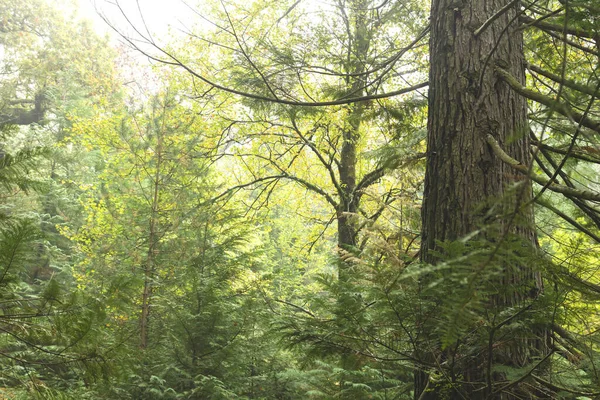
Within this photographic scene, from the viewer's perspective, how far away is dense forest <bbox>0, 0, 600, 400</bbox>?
1.46 meters

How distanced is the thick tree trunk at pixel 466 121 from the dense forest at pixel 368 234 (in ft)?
0.03

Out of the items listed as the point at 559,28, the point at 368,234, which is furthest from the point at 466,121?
the point at 368,234

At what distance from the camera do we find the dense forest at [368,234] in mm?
1464

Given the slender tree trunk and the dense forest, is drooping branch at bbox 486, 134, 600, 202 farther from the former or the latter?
the slender tree trunk

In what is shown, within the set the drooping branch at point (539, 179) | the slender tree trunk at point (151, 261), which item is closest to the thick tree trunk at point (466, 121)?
the drooping branch at point (539, 179)

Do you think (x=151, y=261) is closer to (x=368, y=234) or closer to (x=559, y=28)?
(x=368, y=234)

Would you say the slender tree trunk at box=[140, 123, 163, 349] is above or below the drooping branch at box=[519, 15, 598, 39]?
below

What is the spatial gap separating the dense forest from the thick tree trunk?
0.4 inches

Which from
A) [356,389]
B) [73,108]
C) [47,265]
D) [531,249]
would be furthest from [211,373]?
[73,108]

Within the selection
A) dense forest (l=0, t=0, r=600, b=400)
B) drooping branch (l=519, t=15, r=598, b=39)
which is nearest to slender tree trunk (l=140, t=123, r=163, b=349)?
dense forest (l=0, t=0, r=600, b=400)

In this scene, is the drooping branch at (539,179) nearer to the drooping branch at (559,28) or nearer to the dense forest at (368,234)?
the dense forest at (368,234)

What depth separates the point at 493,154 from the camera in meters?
2.04

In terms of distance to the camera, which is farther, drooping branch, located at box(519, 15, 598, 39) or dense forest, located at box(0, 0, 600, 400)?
drooping branch, located at box(519, 15, 598, 39)

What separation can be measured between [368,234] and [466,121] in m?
1.56
